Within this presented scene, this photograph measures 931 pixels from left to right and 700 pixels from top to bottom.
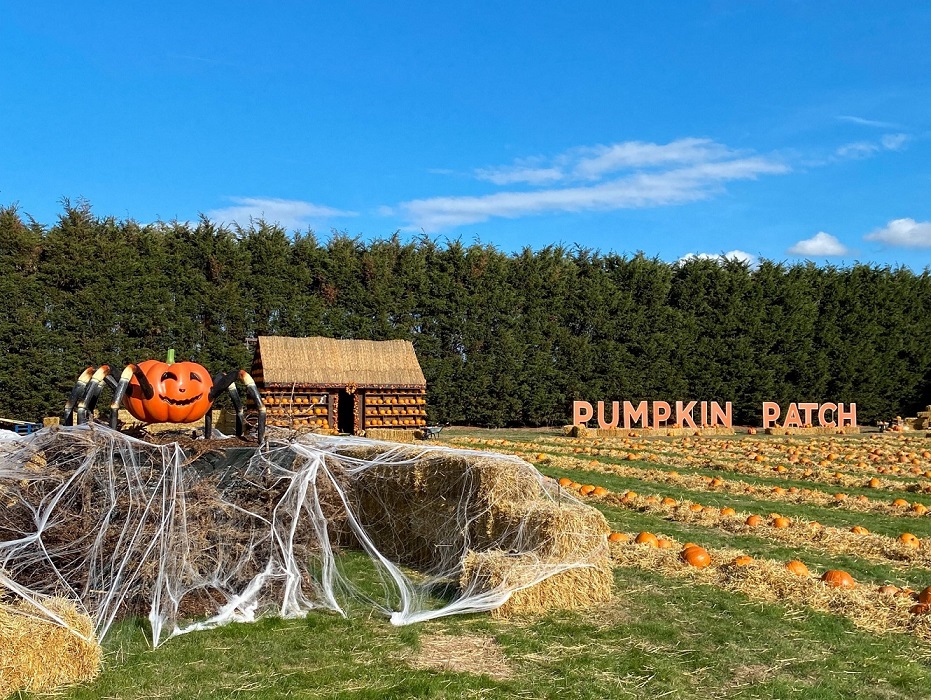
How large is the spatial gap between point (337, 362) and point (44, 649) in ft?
52.1

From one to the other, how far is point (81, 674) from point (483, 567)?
255 cm

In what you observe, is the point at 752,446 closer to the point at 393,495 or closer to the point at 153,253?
the point at 393,495

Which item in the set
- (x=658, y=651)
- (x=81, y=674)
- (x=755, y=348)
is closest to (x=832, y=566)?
(x=658, y=651)

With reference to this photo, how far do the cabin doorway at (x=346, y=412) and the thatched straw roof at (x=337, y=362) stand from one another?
65 cm

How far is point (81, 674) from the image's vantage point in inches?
169

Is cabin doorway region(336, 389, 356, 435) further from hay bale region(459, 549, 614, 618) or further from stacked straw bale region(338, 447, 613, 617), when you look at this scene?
hay bale region(459, 549, 614, 618)

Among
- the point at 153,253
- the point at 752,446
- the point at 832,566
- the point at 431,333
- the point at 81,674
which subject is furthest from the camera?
the point at 431,333

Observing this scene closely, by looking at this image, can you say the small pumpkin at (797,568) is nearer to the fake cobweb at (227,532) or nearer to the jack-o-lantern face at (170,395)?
the fake cobweb at (227,532)

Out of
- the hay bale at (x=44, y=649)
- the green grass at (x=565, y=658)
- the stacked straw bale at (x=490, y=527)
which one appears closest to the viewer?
the hay bale at (x=44, y=649)

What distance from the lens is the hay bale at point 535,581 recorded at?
548cm

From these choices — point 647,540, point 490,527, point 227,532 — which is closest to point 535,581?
point 490,527

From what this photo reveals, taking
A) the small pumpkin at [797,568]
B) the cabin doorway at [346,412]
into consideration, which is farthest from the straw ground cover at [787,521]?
the cabin doorway at [346,412]

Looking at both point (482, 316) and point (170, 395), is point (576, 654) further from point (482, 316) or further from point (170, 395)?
point (482, 316)

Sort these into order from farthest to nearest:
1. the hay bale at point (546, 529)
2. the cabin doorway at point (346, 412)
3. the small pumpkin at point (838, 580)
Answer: the cabin doorway at point (346, 412) → the small pumpkin at point (838, 580) → the hay bale at point (546, 529)
